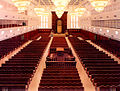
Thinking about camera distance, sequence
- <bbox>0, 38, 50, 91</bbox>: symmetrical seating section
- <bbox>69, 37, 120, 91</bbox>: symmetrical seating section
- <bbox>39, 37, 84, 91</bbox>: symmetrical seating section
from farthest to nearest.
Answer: <bbox>69, 37, 120, 91</bbox>: symmetrical seating section → <bbox>0, 38, 50, 91</bbox>: symmetrical seating section → <bbox>39, 37, 84, 91</bbox>: symmetrical seating section

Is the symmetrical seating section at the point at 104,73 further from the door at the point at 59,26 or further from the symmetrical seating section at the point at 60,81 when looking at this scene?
the door at the point at 59,26

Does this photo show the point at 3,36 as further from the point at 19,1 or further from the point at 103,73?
the point at 103,73

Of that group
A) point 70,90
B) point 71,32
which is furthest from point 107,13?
point 71,32

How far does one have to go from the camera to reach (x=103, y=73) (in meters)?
9.09

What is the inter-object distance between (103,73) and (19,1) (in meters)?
5.99

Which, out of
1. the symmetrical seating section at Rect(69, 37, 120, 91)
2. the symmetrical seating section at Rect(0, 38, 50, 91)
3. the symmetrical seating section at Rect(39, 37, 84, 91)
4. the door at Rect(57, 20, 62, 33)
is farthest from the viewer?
the door at Rect(57, 20, 62, 33)

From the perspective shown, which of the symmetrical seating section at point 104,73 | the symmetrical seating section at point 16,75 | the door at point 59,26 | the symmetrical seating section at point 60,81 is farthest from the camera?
the door at point 59,26

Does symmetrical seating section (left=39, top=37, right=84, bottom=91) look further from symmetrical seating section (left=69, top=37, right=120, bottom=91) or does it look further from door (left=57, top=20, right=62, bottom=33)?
door (left=57, top=20, right=62, bottom=33)

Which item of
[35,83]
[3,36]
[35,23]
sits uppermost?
[35,23]

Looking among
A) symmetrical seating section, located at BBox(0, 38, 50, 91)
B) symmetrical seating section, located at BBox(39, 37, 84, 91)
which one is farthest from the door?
symmetrical seating section, located at BBox(39, 37, 84, 91)

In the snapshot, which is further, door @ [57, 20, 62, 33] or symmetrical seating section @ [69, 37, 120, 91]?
door @ [57, 20, 62, 33]

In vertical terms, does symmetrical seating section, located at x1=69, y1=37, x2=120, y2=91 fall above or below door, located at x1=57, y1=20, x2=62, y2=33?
below

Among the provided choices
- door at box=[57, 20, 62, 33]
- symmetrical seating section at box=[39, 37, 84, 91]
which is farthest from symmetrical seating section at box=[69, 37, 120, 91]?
door at box=[57, 20, 62, 33]

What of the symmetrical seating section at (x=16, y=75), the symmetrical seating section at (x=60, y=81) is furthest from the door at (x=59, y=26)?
the symmetrical seating section at (x=60, y=81)
